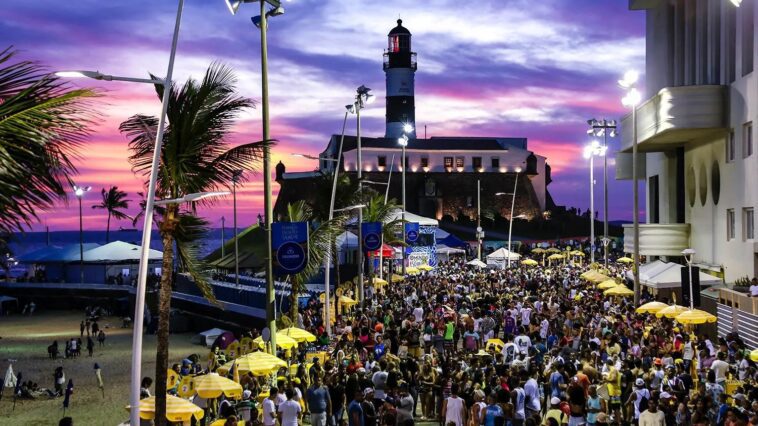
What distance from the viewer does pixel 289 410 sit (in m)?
16.3

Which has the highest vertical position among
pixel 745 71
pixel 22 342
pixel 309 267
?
pixel 745 71

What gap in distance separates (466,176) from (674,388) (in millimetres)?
96930

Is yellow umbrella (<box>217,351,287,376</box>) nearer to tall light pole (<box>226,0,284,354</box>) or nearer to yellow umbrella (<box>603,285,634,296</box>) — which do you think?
tall light pole (<box>226,0,284,354</box>)

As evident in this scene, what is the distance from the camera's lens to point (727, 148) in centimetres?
3972

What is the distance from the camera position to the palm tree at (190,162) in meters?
14.5

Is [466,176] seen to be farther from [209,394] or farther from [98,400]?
[209,394]

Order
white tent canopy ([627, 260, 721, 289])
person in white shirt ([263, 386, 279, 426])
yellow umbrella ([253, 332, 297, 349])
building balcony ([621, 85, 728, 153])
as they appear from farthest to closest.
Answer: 1. building balcony ([621, 85, 728, 153])
2. white tent canopy ([627, 260, 721, 289])
3. yellow umbrella ([253, 332, 297, 349])
4. person in white shirt ([263, 386, 279, 426])

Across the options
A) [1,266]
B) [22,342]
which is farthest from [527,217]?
[1,266]

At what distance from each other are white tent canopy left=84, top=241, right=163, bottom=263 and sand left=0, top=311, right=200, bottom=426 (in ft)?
16.3

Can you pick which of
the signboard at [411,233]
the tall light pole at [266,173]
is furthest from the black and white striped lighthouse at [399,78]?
the tall light pole at [266,173]

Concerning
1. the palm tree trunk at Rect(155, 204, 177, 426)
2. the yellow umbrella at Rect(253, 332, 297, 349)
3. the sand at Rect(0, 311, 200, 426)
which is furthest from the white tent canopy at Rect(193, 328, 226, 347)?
the palm tree trunk at Rect(155, 204, 177, 426)

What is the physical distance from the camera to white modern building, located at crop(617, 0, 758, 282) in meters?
36.9

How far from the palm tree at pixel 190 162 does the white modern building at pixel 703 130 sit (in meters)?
26.5

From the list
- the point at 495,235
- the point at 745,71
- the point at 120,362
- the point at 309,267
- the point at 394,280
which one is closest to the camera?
the point at 309,267
